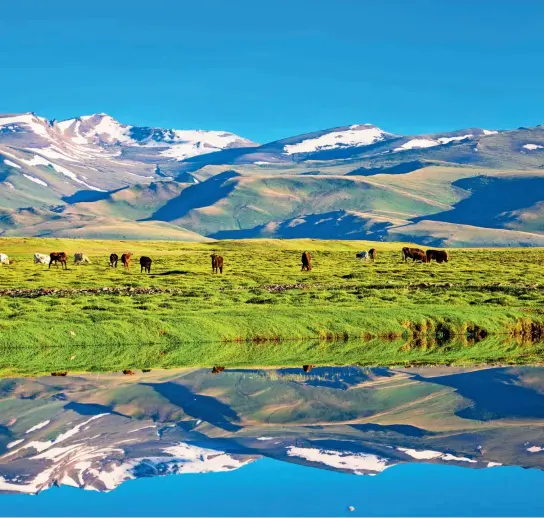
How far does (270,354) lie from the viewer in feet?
134

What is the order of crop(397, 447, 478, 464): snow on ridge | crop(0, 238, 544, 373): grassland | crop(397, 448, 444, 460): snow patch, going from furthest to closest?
1. crop(0, 238, 544, 373): grassland
2. crop(397, 448, 444, 460): snow patch
3. crop(397, 447, 478, 464): snow on ridge

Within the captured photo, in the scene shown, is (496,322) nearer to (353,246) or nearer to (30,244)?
(30,244)

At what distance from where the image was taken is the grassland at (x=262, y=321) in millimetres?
40000

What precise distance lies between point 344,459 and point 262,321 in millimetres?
Result: 24236

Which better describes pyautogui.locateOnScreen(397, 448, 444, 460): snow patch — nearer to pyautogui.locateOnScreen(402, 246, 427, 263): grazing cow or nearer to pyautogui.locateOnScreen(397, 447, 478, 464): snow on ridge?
pyautogui.locateOnScreen(397, 447, 478, 464): snow on ridge

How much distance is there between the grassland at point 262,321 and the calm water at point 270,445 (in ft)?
19.3

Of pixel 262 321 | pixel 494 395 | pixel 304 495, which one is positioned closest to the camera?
pixel 304 495

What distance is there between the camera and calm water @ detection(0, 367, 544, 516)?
18.9 m

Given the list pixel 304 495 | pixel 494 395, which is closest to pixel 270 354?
pixel 494 395

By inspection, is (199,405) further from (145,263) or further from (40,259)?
(40,259)

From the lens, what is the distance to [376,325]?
152 feet

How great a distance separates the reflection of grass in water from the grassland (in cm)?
5

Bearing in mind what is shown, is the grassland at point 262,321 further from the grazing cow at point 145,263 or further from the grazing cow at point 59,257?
the grazing cow at point 59,257

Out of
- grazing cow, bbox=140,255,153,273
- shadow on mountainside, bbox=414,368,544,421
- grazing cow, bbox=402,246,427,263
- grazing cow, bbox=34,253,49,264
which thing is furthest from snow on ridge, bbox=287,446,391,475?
grazing cow, bbox=402,246,427,263
